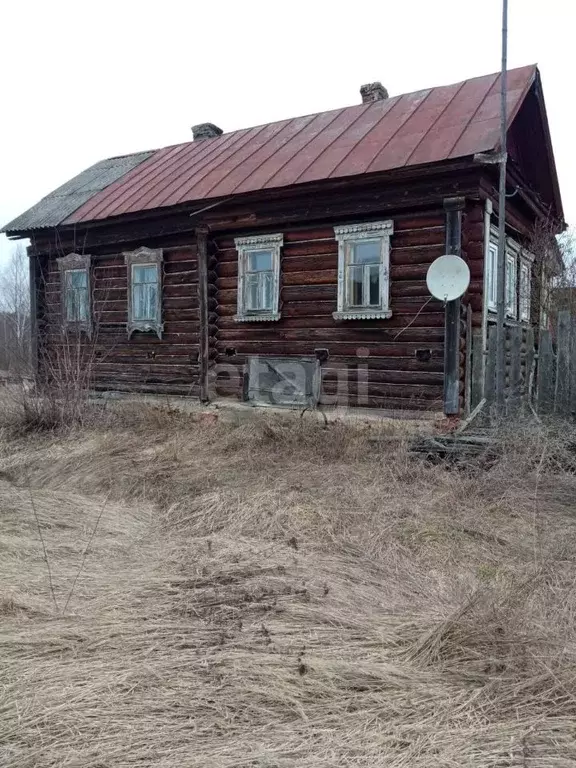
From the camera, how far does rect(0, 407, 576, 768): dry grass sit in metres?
2.21

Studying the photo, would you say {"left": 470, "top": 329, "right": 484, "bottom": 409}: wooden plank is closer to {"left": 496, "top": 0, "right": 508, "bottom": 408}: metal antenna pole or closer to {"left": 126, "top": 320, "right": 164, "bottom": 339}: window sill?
{"left": 496, "top": 0, "right": 508, "bottom": 408}: metal antenna pole

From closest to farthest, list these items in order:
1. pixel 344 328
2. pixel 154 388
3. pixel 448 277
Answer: pixel 448 277 → pixel 344 328 → pixel 154 388

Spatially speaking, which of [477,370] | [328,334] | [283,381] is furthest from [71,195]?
[477,370]

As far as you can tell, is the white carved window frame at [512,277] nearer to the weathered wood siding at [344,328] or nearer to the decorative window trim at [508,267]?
the decorative window trim at [508,267]

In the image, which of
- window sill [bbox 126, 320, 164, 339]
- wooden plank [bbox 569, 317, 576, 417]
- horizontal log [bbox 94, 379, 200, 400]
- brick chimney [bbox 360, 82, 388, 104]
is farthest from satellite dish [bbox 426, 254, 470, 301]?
window sill [bbox 126, 320, 164, 339]

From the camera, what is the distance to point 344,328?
8867 millimetres

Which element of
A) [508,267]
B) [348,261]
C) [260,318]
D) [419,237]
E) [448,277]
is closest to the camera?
[448,277]

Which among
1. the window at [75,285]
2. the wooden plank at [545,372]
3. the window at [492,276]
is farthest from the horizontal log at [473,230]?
the window at [75,285]

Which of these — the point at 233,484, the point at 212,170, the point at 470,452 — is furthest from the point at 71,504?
the point at 212,170

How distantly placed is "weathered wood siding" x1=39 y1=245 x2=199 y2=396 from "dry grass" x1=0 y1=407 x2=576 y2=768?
4.95 meters

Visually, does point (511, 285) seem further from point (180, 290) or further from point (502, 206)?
point (180, 290)

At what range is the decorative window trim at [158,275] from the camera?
10.9 meters

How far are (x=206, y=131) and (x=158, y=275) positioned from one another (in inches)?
185

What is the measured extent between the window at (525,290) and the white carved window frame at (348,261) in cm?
349
